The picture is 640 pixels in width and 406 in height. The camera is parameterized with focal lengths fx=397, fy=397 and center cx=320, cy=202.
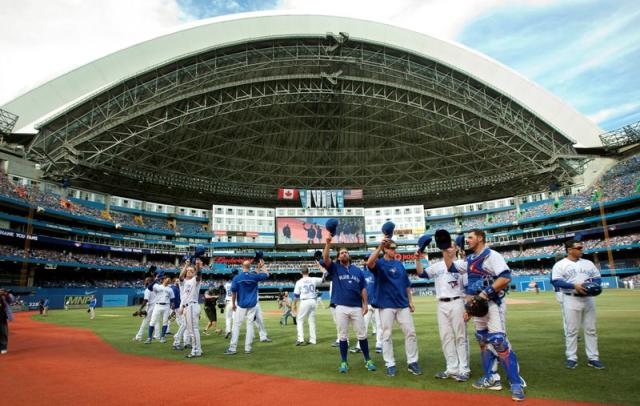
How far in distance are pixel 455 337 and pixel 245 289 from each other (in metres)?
6.03

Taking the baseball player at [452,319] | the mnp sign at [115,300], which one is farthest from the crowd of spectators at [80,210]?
the baseball player at [452,319]

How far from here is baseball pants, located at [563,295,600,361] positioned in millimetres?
7059

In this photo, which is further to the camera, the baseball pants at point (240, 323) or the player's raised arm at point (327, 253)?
the baseball pants at point (240, 323)

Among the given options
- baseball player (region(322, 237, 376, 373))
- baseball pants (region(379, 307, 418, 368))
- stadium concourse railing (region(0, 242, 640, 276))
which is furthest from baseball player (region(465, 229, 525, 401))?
stadium concourse railing (region(0, 242, 640, 276))

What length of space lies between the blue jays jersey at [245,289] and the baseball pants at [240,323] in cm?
13

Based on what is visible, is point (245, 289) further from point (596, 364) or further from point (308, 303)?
point (596, 364)

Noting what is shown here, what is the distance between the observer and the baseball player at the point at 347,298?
7793mm

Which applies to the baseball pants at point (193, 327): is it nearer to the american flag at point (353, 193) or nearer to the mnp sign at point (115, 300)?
the mnp sign at point (115, 300)

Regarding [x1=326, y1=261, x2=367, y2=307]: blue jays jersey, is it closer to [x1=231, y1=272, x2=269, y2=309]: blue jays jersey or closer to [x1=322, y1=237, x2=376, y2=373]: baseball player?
[x1=322, y1=237, x2=376, y2=373]: baseball player

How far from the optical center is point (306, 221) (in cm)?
6194

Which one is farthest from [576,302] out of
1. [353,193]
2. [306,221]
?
[353,193]

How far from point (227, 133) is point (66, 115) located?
19692mm

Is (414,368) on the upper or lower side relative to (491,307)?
→ lower

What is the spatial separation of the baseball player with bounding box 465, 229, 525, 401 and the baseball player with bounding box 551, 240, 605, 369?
205cm
